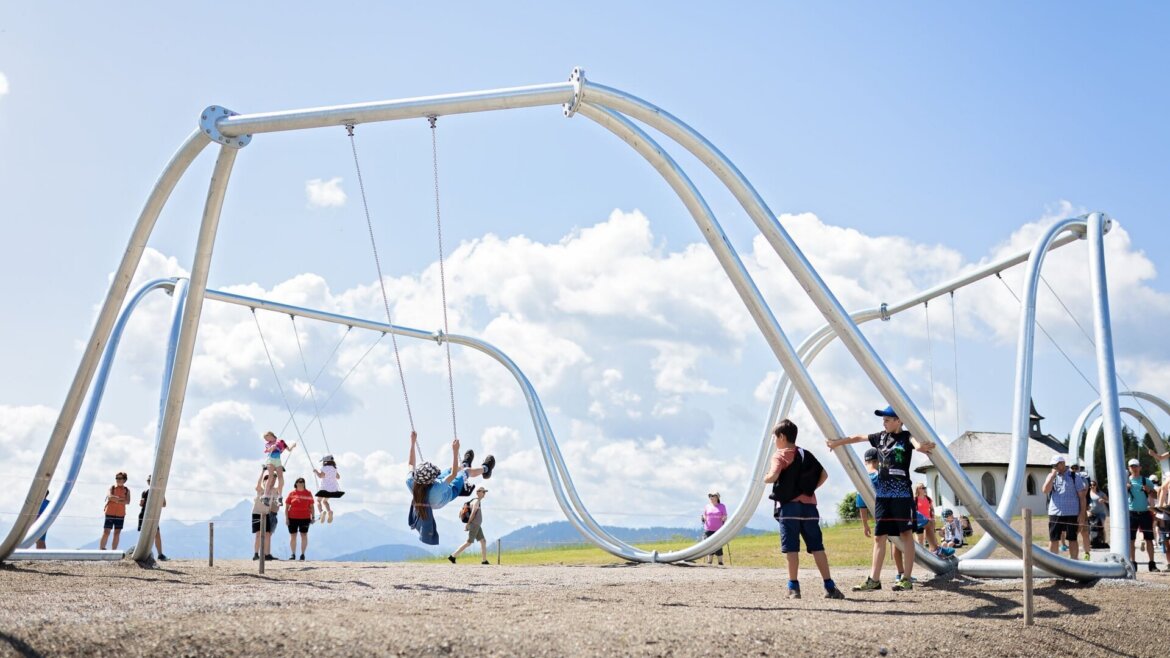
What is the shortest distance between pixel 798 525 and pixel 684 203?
4.11m

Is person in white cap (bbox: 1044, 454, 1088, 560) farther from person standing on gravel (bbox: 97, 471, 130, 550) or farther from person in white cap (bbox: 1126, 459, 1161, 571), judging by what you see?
person standing on gravel (bbox: 97, 471, 130, 550)

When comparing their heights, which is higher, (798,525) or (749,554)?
(798,525)

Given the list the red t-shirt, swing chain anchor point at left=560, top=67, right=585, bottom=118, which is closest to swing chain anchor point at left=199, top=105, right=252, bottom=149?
swing chain anchor point at left=560, top=67, right=585, bottom=118

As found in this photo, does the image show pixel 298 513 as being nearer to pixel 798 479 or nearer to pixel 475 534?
pixel 475 534

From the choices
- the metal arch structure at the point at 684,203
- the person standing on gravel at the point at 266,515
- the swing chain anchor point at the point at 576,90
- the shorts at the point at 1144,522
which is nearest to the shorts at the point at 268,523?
the person standing on gravel at the point at 266,515

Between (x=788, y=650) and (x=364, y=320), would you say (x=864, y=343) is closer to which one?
(x=788, y=650)

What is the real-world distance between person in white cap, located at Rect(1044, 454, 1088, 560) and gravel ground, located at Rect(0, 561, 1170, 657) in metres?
2.80

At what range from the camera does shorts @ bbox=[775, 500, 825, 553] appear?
10.0 metres

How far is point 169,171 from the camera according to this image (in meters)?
13.3

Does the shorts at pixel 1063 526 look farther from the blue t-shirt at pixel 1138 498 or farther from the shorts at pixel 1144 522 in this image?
the shorts at pixel 1144 522

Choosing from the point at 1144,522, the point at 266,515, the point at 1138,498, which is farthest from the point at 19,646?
the point at 1144,522

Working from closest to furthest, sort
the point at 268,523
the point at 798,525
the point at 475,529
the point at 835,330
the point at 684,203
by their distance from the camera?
1. the point at 798,525
2. the point at 835,330
3. the point at 684,203
4. the point at 268,523
5. the point at 475,529

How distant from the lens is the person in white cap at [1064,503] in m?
14.0

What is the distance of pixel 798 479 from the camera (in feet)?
33.0
